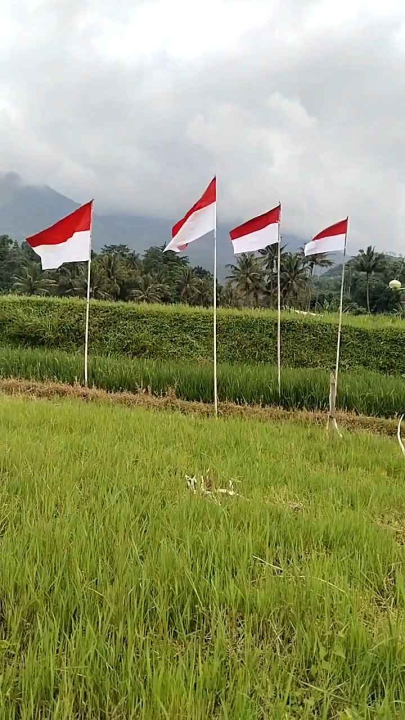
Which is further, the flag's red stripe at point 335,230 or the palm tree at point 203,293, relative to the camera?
the palm tree at point 203,293

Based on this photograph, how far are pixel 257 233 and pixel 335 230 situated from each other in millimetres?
1301

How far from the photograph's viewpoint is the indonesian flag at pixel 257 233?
22.1ft

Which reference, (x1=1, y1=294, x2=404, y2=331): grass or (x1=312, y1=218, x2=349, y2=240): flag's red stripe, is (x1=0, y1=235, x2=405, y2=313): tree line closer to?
(x1=1, y1=294, x2=404, y2=331): grass

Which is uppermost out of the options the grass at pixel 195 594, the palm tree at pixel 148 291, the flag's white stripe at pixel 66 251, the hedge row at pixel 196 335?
the palm tree at pixel 148 291

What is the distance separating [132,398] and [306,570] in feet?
16.4

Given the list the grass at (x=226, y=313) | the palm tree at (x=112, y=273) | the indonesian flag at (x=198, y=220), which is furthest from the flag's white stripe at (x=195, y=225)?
the palm tree at (x=112, y=273)

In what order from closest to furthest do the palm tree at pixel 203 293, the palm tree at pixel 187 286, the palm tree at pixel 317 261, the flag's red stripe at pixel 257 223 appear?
the flag's red stripe at pixel 257 223 < the palm tree at pixel 317 261 < the palm tree at pixel 203 293 < the palm tree at pixel 187 286

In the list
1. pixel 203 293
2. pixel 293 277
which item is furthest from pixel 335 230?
Result: pixel 203 293

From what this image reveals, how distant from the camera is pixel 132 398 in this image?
674 cm

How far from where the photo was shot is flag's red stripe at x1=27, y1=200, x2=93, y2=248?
6868 millimetres

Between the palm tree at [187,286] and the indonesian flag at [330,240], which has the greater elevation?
the palm tree at [187,286]

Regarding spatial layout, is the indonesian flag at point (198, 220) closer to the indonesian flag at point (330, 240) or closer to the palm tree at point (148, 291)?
the indonesian flag at point (330, 240)

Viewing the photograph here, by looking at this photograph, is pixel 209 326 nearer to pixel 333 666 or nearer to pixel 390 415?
pixel 390 415

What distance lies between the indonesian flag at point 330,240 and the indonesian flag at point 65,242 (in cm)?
333
